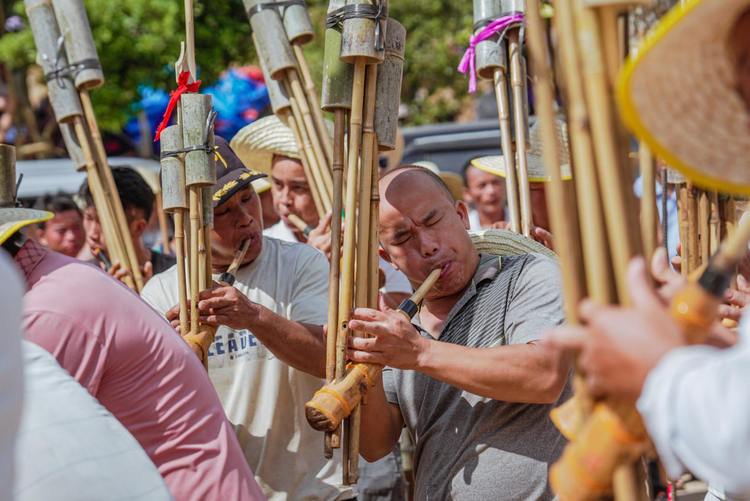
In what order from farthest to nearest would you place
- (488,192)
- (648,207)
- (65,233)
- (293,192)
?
(488,192) → (65,233) → (293,192) → (648,207)

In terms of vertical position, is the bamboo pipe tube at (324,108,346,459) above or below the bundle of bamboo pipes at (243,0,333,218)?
below

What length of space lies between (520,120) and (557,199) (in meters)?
1.87

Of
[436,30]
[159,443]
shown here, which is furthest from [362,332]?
[436,30]

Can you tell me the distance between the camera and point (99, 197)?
3.23 m

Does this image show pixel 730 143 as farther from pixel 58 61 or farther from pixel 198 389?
pixel 58 61

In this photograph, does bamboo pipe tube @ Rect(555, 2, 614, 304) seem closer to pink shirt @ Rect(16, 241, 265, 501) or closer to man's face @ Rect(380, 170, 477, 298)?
pink shirt @ Rect(16, 241, 265, 501)

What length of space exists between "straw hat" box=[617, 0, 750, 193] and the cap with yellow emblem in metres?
1.85

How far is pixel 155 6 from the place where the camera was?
7250 mm

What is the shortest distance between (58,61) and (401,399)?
5.79ft

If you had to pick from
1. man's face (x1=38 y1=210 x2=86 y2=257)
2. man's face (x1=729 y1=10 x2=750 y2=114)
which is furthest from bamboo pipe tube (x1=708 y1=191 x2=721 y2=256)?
man's face (x1=38 y1=210 x2=86 y2=257)

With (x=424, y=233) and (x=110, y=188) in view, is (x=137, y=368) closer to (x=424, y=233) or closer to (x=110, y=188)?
(x=424, y=233)

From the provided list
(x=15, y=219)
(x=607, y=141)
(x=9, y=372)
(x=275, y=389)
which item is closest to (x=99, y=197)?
(x=275, y=389)

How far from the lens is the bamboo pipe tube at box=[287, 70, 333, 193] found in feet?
9.69

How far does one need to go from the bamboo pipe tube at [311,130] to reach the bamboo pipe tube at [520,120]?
2.04 ft
